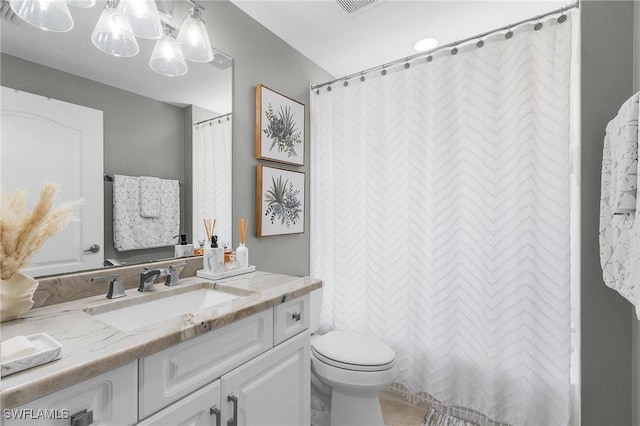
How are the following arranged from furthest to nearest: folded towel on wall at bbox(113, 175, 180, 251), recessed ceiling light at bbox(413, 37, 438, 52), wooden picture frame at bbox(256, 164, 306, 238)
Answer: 1. recessed ceiling light at bbox(413, 37, 438, 52)
2. wooden picture frame at bbox(256, 164, 306, 238)
3. folded towel on wall at bbox(113, 175, 180, 251)

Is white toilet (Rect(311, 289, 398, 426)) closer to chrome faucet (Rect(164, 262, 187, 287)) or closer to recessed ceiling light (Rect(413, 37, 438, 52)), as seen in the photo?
Answer: chrome faucet (Rect(164, 262, 187, 287))

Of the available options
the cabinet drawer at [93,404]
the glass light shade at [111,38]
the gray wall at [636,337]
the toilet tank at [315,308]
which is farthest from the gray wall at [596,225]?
the glass light shade at [111,38]

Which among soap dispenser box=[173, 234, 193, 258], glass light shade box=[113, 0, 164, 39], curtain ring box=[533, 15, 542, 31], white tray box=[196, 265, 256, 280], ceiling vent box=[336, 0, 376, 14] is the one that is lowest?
white tray box=[196, 265, 256, 280]

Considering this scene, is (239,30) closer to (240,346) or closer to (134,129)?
(134,129)

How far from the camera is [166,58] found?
1313 millimetres

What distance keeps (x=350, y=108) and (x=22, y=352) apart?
1.94 meters

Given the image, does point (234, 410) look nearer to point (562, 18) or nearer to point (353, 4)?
point (353, 4)

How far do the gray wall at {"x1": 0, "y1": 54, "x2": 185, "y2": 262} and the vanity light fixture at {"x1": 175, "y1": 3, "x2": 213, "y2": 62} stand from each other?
0.26m

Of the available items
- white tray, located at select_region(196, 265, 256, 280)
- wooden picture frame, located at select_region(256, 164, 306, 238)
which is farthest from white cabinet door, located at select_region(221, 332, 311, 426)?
wooden picture frame, located at select_region(256, 164, 306, 238)

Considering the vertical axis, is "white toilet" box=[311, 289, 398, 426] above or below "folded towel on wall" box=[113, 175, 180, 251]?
below

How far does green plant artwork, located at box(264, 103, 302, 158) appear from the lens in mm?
1880

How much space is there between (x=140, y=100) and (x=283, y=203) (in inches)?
38.4

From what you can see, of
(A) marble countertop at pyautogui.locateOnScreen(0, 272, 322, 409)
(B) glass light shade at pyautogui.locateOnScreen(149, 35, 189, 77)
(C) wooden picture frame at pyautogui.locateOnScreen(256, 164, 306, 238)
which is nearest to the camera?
(A) marble countertop at pyautogui.locateOnScreen(0, 272, 322, 409)

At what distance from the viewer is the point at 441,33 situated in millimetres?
1882
